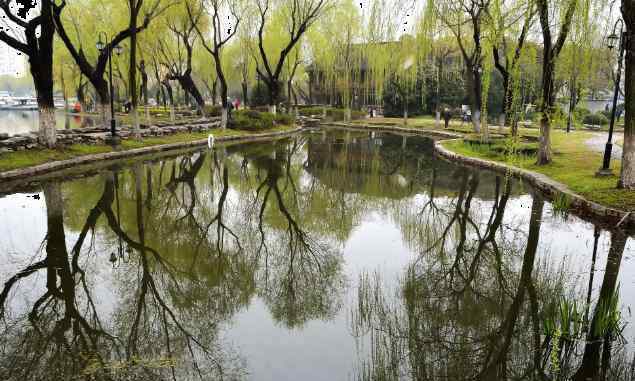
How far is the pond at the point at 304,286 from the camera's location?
4434 mm

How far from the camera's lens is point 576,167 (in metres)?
13.5

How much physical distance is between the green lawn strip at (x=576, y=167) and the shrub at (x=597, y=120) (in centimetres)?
1443

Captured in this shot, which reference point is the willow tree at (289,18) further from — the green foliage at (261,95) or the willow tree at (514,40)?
the green foliage at (261,95)

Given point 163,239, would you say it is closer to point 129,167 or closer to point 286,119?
point 129,167

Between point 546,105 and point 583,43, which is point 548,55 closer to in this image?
point 546,105

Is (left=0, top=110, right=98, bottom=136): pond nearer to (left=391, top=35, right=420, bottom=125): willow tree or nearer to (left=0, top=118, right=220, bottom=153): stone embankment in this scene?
(left=0, top=118, right=220, bottom=153): stone embankment

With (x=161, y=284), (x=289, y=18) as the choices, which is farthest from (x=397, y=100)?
(x=161, y=284)

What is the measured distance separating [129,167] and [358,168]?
776 centimetres

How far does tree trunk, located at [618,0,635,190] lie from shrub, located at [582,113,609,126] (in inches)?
1091

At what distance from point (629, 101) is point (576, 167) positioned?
462 cm

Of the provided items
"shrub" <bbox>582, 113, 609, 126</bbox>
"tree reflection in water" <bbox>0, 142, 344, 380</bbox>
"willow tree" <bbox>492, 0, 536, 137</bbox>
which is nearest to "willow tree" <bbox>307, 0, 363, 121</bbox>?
"willow tree" <bbox>492, 0, 536, 137</bbox>

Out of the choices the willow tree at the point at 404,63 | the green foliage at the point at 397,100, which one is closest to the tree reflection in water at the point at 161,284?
the willow tree at the point at 404,63

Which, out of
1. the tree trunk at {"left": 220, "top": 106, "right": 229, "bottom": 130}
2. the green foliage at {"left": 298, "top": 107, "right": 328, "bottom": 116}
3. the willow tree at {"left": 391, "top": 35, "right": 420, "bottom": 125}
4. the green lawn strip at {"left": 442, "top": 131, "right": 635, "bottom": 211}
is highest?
the willow tree at {"left": 391, "top": 35, "right": 420, "bottom": 125}

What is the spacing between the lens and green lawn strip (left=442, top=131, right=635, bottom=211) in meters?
9.50
